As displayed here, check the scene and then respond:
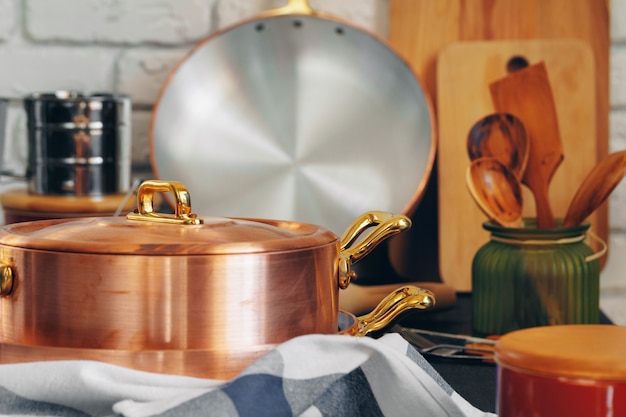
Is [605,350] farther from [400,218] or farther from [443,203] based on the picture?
[443,203]

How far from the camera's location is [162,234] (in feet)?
1.70

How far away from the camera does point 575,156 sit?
1.14m

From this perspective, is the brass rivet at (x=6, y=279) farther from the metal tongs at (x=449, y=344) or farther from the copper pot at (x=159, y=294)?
the metal tongs at (x=449, y=344)

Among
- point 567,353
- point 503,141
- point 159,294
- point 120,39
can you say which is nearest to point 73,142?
point 120,39

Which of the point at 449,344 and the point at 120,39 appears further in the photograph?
the point at 120,39

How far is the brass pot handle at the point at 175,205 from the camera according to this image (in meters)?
0.55

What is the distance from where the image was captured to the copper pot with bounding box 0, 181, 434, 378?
1.61 ft

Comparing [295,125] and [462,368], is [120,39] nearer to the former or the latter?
[295,125]

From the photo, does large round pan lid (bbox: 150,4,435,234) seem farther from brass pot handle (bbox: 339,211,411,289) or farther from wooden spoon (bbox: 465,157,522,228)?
brass pot handle (bbox: 339,211,411,289)

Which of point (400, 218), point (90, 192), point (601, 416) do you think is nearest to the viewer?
point (601, 416)

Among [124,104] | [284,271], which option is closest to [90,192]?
[124,104]

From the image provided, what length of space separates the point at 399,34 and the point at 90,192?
0.46 m

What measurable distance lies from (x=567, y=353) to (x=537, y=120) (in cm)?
57

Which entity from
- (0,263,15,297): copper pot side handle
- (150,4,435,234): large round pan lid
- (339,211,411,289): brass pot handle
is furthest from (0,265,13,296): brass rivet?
(150,4,435,234): large round pan lid
